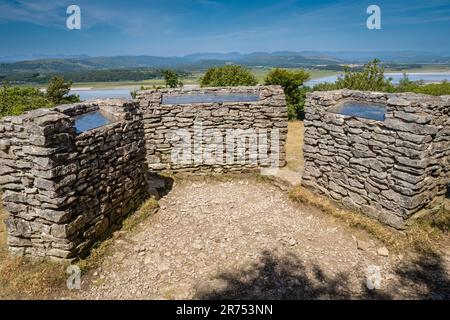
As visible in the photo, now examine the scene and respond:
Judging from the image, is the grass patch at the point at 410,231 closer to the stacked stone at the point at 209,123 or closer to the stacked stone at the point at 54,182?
the stacked stone at the point at 209,123

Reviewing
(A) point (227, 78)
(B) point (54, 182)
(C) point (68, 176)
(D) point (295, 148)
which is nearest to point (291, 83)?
(A) point (227, 78)

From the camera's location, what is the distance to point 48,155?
457cm

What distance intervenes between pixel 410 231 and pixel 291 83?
1489 centimetres

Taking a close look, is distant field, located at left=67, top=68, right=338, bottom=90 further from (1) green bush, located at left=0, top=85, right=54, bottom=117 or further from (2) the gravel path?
(2) the gravel path

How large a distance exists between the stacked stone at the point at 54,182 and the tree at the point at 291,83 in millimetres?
14902

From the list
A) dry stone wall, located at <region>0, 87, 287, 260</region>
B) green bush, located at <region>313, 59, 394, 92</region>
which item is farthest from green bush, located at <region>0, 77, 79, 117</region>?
green bush, located at <region>313, 59, 394, 92</region>

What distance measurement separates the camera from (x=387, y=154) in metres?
5.82

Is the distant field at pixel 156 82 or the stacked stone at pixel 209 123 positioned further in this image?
the distant field at pixel 156 82

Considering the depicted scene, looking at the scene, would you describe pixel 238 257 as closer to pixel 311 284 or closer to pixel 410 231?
pixel 311 284

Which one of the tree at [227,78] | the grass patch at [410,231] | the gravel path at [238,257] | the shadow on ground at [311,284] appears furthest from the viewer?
the tree at [227,78]

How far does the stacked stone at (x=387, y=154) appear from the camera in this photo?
17.7 ft

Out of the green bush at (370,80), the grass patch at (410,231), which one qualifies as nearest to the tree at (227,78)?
the green bush at (370,80)

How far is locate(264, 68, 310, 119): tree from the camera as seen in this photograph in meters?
19.0
